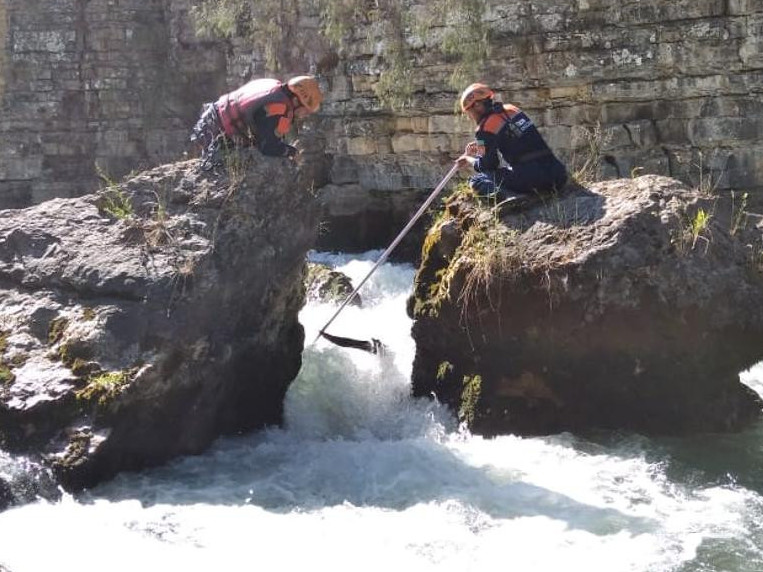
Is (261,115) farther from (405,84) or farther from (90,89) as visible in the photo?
(90,89)

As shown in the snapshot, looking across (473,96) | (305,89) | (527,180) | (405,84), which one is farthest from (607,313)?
(405,84)

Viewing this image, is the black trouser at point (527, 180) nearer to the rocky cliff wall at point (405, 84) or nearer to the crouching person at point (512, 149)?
the crouching person at point (512, 149)

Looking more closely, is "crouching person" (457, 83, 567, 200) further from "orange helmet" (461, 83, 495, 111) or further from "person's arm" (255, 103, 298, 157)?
"person's arm" (255, 103, 298, 157)

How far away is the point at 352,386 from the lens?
22.8 ft

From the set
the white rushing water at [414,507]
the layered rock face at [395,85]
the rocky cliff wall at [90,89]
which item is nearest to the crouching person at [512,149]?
the white rushing water at [414,507]

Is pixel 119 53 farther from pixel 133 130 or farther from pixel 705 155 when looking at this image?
pixel 705 155

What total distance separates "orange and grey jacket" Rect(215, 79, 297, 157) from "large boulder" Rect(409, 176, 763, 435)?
1482 millimetres

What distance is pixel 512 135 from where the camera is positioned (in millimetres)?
6426

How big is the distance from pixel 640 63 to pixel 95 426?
303 inches

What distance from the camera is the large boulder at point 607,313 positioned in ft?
18.9

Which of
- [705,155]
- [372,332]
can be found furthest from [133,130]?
[705,155]

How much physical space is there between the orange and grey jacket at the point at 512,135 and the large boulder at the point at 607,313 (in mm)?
326

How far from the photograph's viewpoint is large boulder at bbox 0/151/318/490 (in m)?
5.22

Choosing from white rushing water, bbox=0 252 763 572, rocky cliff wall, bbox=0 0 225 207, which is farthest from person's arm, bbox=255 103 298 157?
rocky cliff wall, bbox=0 0 225 207
